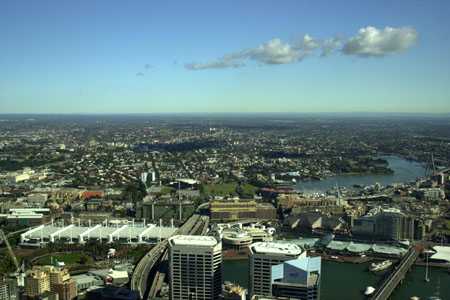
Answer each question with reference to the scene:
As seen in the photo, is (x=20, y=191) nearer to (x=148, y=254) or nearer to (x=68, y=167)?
(x=68, y=167)

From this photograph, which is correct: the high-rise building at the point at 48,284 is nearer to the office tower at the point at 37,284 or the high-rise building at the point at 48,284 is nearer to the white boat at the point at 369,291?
the office tower at the point at 37,284

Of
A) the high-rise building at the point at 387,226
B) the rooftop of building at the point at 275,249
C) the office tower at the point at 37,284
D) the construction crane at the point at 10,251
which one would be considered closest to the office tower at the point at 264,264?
the rooftop of building at the point at 275,249

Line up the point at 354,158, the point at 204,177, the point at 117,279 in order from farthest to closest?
the point at 354,158 → the point at 204,177 → the point at 117,279

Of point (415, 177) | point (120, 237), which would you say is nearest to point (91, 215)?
point (120, 237)

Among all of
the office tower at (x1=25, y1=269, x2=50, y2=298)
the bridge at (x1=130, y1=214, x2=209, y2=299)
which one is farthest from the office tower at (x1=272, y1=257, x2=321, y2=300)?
the office tower at (x1=25, y1=269, x2=50, y2=298)

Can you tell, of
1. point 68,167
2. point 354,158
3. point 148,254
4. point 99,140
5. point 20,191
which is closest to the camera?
point 148,254

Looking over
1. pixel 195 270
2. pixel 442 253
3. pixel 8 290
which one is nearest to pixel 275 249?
pixel 195 270

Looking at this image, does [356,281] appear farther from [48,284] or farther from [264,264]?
[48,284]
